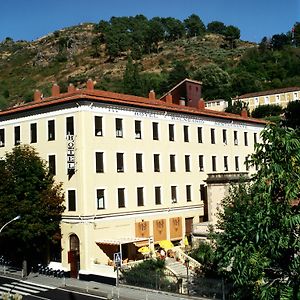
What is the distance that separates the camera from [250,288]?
15.3 meters

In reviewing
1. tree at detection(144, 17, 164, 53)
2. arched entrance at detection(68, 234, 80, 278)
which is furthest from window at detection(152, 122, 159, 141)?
tree at detection(144, 17, 164, 53)

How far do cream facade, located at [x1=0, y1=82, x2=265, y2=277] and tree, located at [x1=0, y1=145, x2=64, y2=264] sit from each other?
1.02 metres

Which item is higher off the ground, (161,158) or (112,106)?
(112,106)

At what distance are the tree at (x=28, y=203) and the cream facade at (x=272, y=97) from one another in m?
84.0

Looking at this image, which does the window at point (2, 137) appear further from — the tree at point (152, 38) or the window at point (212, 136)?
the tree at point (152, 38)

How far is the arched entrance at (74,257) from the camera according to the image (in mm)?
40200

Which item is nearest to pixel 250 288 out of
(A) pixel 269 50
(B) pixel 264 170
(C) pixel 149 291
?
(B) pixel 264 170

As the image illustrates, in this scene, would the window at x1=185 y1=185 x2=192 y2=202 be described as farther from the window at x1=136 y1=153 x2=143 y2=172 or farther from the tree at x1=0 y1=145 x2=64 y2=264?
the tree at x1=0 y1=145 x2=64 y2=264

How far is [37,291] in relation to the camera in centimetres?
3534

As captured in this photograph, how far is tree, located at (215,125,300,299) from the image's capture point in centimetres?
1447

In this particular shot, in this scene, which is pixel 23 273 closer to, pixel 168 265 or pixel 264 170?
pixel 168 265

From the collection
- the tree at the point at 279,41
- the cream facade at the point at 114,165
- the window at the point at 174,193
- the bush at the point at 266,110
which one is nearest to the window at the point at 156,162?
the cream facade at the point at 114,165

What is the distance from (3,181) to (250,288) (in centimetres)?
2841

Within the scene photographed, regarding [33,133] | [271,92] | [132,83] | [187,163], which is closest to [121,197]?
[33,133]
